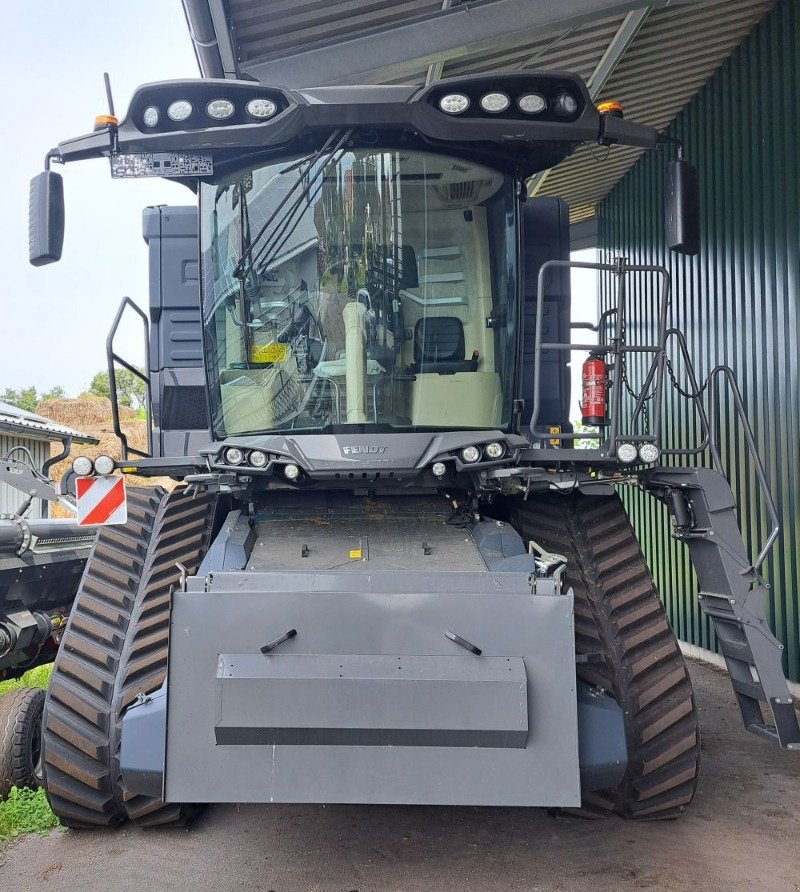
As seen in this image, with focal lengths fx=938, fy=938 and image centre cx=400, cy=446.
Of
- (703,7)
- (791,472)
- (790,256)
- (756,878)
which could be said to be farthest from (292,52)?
(756,878)

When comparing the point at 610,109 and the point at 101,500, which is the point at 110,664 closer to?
the point at 101,500

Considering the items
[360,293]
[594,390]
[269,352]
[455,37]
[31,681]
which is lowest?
[31,681]

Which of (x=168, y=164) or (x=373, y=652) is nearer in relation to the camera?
(x=373, y=652)

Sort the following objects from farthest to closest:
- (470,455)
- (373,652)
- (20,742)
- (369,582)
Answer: (20,742)
(470,455)
(369,582)
(373,652)

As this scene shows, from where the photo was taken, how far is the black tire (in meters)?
5.55

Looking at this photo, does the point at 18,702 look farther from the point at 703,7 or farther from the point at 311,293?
the point at 703,7

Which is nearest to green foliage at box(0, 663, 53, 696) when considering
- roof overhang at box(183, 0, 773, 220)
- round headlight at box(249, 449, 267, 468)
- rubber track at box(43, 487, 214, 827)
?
rubber track at box(43, 487, 214, 827)

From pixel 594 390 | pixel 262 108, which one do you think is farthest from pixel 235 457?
pixel 594 390

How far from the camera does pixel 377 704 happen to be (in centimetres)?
386

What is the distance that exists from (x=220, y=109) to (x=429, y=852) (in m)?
3.89

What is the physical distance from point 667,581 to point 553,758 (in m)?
8.09

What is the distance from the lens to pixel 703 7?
863 cm

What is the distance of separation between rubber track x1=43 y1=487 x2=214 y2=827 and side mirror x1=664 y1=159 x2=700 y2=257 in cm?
309

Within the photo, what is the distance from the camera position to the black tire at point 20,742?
5.55m
